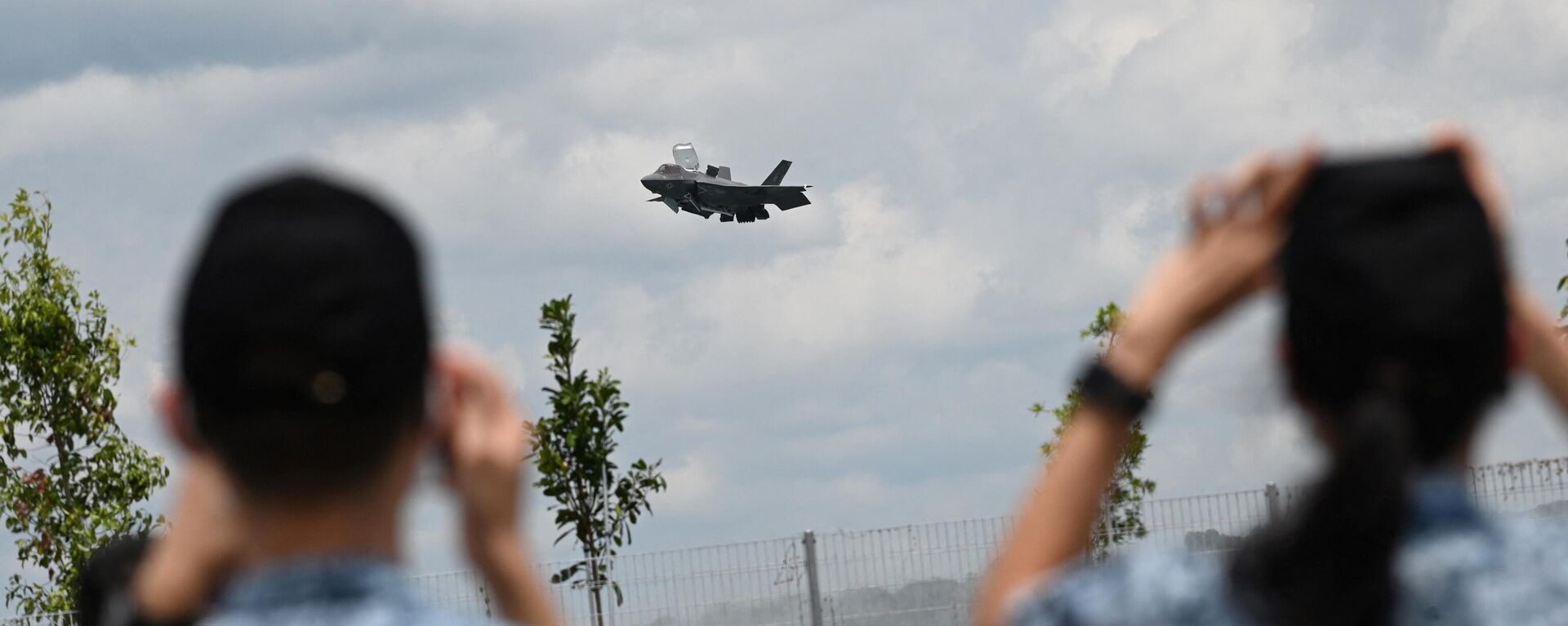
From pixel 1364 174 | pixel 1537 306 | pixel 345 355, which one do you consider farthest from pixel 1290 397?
pixel 345 355

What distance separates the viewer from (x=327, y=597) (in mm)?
1541

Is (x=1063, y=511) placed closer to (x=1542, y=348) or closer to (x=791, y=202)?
(x=1542, y=348)

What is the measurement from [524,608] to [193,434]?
35cm

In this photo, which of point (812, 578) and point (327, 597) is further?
point (812, 578)

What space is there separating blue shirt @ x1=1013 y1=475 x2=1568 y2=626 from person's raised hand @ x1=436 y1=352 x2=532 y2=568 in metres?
0.50

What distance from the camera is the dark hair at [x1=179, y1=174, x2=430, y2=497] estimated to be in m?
1.54

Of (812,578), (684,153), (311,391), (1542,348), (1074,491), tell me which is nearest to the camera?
(311,391)

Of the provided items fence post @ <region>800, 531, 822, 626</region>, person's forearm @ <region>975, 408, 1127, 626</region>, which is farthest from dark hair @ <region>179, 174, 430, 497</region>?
fence post @ <region>800, 531, 822, 626</region>

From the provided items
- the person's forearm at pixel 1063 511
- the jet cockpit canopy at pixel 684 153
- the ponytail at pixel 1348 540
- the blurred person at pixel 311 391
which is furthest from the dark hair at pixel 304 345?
the jet cockpit canopy at pixel 684 153

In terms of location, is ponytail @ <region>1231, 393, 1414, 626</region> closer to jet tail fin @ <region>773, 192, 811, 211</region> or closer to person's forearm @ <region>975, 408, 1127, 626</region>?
person's forearm @ <region>975, 408, 1127, 626</region>

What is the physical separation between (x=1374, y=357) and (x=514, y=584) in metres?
0.83

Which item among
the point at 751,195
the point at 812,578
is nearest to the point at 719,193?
the point at 751,195

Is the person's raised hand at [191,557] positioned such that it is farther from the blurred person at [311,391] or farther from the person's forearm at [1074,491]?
the person's forearm at [1074,491]

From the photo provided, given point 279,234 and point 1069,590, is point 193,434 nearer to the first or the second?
point 279,234
